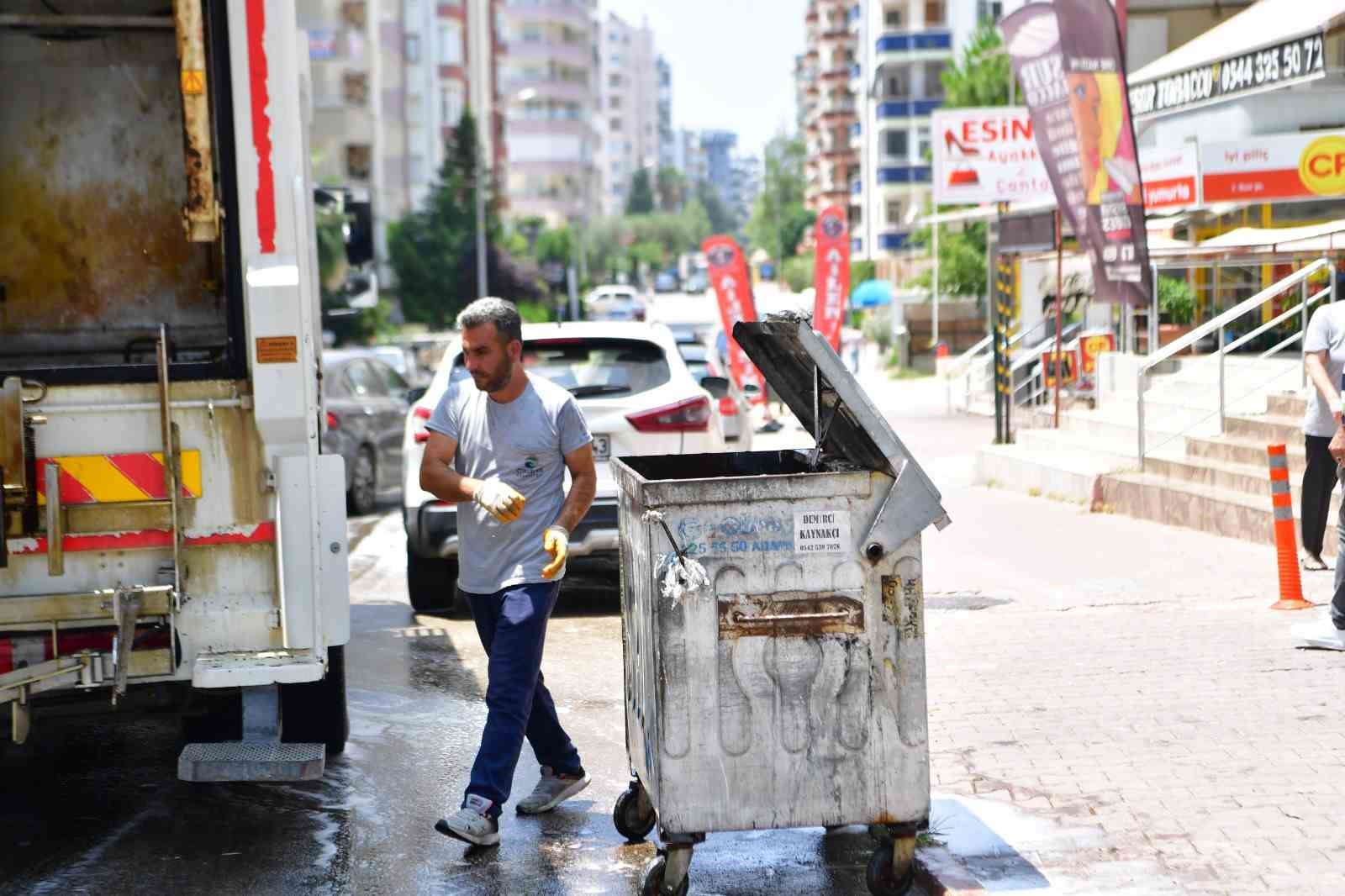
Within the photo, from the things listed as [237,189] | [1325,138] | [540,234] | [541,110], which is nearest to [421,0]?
[540,234]

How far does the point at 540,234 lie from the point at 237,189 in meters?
97.0

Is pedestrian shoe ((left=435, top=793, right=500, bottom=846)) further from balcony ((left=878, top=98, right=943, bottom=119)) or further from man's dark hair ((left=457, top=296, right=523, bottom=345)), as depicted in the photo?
balcony ((left=878, top=98, right=943, bottom=119))

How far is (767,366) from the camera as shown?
620 centimetres

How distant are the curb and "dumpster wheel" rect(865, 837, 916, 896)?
0.11 metres

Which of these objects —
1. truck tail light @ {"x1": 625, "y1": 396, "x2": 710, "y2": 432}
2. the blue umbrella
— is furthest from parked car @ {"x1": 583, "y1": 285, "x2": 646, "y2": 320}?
truck tail light @ {"x1": 625, "y1": 396, "x2": 710, "y2": 432}

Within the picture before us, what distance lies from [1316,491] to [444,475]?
649 cm

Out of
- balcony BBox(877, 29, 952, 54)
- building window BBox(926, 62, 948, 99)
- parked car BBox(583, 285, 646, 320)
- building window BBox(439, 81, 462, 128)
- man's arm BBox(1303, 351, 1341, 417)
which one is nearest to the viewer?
man's arm BBox(1303, 351, 1341, 417)

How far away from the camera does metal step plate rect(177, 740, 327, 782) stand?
6070 mm

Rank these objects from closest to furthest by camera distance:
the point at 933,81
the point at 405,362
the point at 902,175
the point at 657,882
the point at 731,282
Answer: the point at 657,882 → the point at 731,282 → the point at 405,362 → the point at 933,81 → the point at 902,175

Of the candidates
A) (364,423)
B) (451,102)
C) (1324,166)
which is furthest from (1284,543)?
(451,102)

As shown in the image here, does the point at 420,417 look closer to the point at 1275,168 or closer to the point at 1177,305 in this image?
the point at 1275,168

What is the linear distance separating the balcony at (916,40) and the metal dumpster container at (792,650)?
302ft

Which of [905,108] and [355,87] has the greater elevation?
[905,108]

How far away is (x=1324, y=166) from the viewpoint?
65.6 ft
